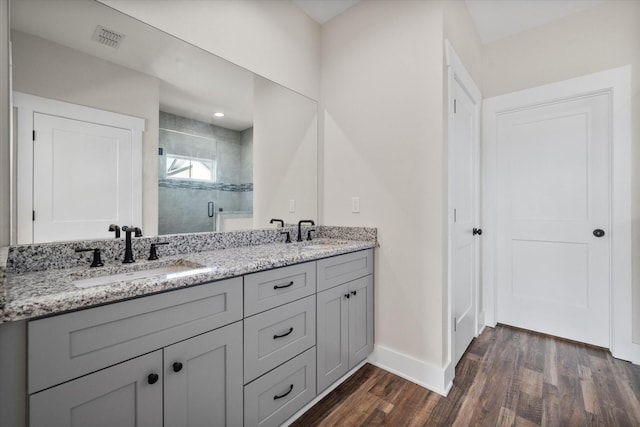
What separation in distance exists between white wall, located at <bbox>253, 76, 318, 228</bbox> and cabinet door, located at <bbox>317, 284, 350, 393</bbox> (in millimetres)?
744

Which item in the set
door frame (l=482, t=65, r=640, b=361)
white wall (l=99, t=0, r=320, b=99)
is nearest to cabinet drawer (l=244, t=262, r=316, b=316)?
white wall (l=99, t=0, r=320, b=99)

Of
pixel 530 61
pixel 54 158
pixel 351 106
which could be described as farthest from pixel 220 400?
pixel 530 61

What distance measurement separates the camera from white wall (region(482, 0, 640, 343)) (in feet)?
6.77

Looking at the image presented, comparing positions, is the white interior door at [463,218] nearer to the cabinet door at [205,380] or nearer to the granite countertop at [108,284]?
the granite countertop at [108,284]

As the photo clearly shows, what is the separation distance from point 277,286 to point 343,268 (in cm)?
56

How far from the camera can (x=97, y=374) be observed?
2.72 ft

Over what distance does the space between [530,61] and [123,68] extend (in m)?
3.21

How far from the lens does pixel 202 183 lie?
5.57 feet

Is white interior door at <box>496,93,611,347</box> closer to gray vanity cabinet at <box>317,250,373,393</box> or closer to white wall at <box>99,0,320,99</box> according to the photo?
gray vanity cabinet at <box>317,250,373,393</box>

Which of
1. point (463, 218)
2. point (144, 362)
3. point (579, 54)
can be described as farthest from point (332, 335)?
point (579, 54)

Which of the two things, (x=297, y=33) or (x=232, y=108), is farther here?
(x=297, y=33)

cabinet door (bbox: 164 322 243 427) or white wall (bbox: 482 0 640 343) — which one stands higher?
white wall (bbox: 482 0 640 343)

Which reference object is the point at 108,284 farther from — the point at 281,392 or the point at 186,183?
the point at 281,392

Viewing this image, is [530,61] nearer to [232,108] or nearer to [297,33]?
[297,33]
